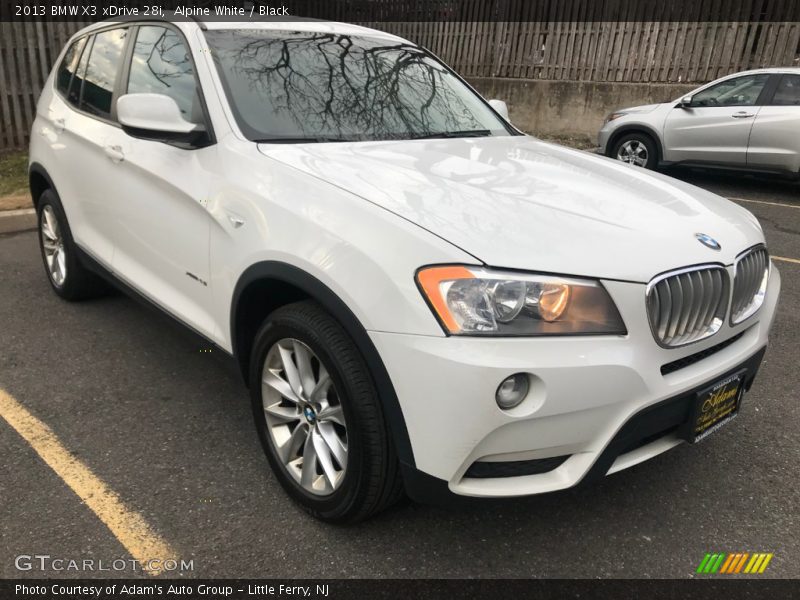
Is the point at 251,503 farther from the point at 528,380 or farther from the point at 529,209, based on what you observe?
the point at 529,209

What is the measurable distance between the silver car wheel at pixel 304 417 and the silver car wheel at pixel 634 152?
8032mm

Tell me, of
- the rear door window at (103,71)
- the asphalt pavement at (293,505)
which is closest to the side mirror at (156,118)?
the asphalt pavement at (293,505)

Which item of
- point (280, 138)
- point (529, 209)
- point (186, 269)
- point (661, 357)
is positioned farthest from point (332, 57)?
point (661, 357)

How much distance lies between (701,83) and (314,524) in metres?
11.5

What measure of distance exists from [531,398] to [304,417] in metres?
0.91

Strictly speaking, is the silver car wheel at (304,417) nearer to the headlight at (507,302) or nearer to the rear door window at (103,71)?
the headlight at (507,302)

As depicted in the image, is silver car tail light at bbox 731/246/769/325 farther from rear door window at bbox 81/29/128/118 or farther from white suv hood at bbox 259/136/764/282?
rear door window at bbox 81/29/128/118

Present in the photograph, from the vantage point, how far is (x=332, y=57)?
3285mm

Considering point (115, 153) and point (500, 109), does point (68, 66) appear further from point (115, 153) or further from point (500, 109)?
point (500, 109)

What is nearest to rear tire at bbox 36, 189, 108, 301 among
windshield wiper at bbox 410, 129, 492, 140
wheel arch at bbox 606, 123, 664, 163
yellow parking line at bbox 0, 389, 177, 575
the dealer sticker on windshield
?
yellow parking line at bbox 0, 389, 177, 575

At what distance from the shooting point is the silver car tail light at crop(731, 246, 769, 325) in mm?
2357

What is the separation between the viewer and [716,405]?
2311 millimetres

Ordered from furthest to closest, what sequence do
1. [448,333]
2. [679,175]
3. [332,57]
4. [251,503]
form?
[679,175] < [332,57] < [251,503] < [448,333]

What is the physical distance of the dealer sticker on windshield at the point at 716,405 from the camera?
221 centimetres
